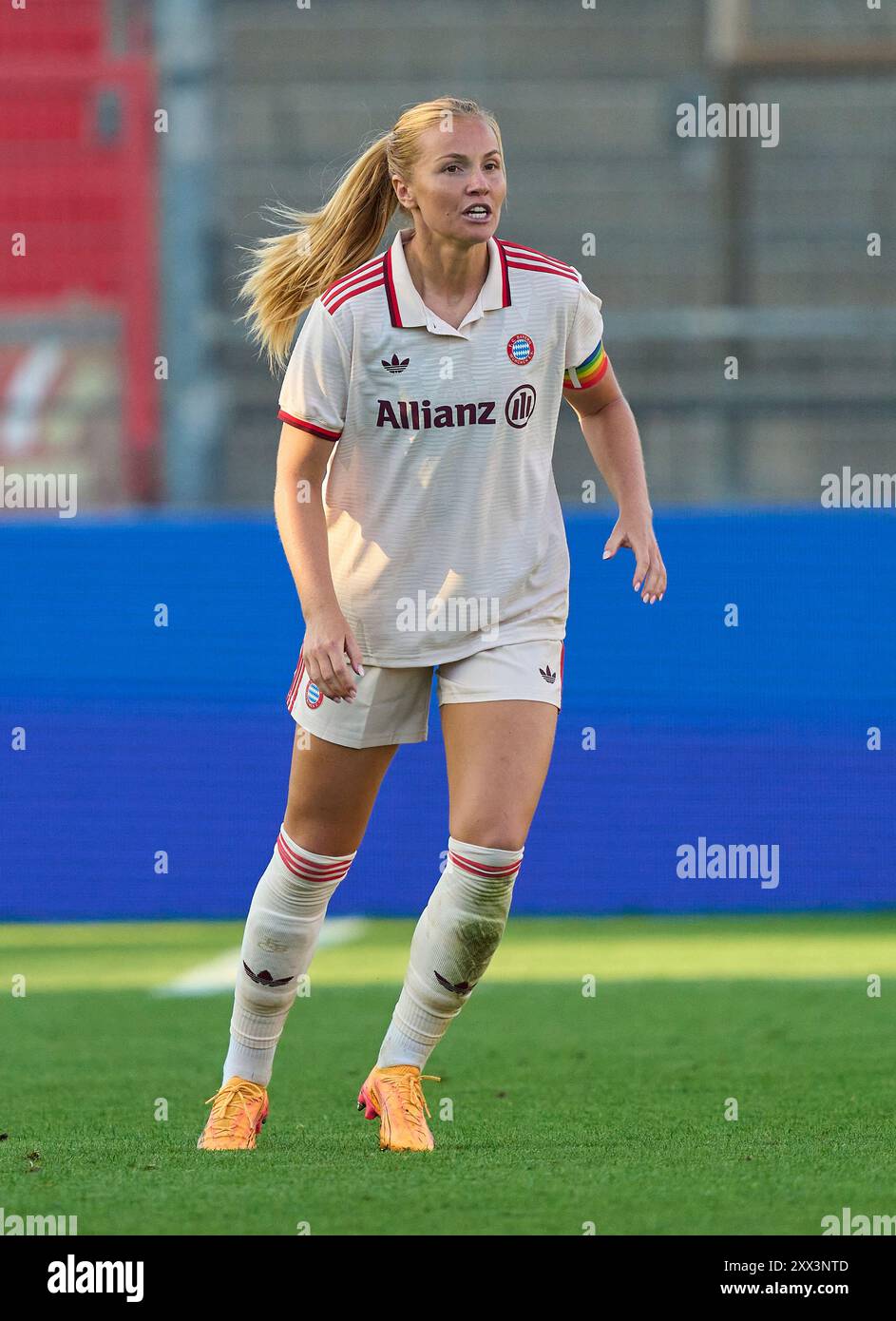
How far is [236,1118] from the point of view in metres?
3.52

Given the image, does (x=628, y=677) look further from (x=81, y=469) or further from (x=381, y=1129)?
(x=381, y=1129)

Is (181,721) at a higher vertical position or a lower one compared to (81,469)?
lower

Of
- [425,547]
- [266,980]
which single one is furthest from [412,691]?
[266,980]

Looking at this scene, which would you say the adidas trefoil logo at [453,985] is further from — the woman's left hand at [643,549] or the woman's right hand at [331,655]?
the woman's left hand at [643,549]

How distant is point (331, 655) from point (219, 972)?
3.01m

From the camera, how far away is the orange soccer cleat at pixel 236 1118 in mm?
3484

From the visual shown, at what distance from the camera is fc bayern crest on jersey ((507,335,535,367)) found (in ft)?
11.2

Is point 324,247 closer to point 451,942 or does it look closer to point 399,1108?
point 451,942

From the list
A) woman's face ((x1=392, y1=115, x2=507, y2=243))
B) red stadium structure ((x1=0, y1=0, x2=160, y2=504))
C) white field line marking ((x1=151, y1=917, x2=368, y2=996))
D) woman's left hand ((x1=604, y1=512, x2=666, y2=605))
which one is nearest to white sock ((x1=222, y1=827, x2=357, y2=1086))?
woman's left hand ((x1=604, y1=512, x2=666, y2=605))

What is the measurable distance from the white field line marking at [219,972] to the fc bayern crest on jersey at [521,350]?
2.29 meters

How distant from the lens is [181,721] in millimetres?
7367
